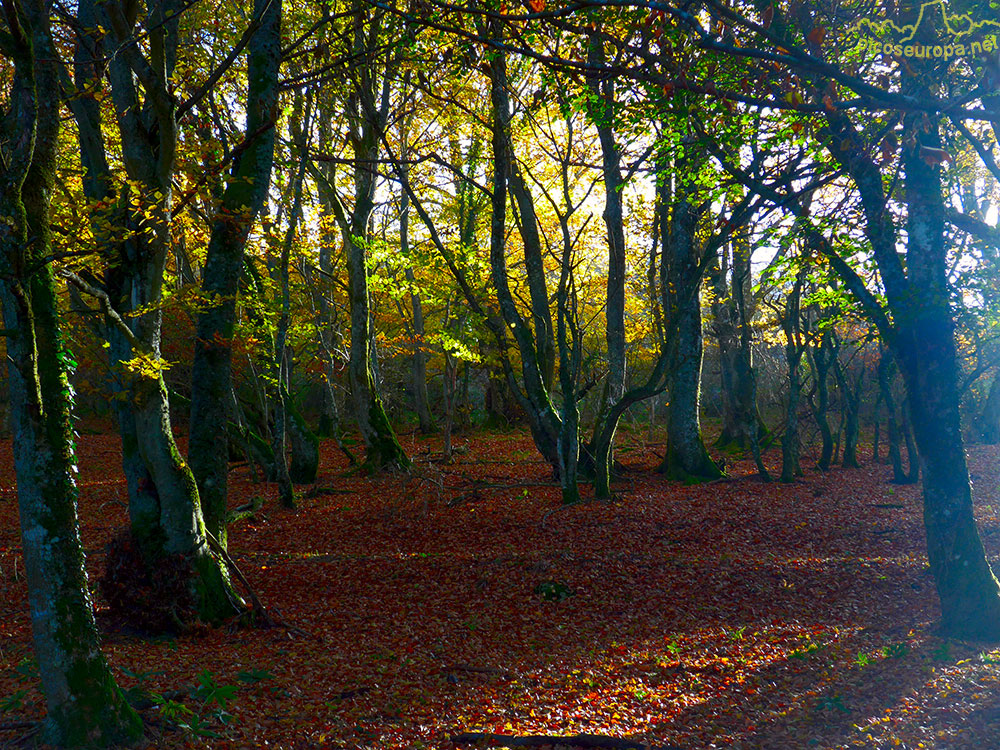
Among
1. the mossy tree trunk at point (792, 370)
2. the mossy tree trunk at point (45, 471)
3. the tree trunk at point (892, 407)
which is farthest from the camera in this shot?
the tree trunk at point (892, 407)

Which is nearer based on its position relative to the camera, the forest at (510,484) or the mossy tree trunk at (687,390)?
the forest at (510,484)

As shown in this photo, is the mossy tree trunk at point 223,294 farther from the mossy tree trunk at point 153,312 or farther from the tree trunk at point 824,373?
the tree trunk at point 824,373

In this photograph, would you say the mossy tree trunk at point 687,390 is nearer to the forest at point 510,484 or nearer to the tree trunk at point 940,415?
the forest at point 510,484

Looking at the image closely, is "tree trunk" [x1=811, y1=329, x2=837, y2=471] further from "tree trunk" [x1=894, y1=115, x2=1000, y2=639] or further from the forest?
"tree trunk" [x1=894, y1=115, x2=1000, y2=639]

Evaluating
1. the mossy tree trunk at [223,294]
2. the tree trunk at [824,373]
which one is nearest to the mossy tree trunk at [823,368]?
the tree trunk at [824,373]

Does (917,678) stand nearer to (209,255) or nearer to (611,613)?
(611,613)

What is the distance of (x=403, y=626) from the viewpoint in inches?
272

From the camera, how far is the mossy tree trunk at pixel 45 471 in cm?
348

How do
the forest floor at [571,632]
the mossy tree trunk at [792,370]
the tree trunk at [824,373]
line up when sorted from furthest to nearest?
1. the tree trunk at [824,373]
2. the mossy tree trunk at [792,370]
3. the forest floor at [571,632]

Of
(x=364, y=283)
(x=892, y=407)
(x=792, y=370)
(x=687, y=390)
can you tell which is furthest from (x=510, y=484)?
(x=892, y=407)

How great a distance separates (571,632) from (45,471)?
17.0 ft

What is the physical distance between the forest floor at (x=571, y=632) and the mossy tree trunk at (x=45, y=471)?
39 centimetres

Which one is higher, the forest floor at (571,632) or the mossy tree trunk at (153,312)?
the mossy tree trunk at (153,312)

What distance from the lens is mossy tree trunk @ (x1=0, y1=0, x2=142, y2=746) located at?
3480 millimetres
